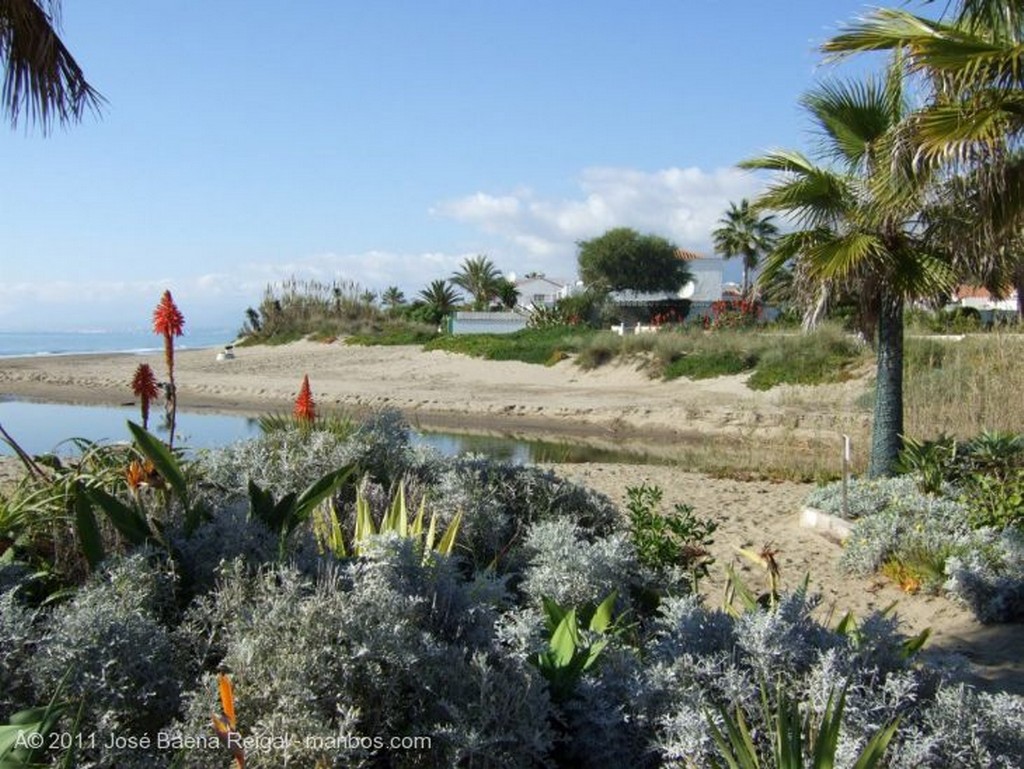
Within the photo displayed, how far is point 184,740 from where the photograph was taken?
2979 mm

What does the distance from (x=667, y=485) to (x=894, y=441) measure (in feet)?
12.3

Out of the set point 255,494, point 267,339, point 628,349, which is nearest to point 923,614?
point 255,494

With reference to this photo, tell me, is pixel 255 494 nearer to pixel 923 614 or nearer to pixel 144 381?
pixel 144 381

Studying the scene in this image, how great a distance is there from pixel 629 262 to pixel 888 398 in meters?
54.4

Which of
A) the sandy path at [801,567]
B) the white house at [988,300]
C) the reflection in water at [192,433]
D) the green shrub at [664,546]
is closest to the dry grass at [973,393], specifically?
the white house at [988,300]

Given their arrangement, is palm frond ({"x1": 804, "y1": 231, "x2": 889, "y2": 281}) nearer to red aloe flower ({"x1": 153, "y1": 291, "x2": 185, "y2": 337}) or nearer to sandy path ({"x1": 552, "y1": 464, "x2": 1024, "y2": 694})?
sandy path ({"x1": 552, "y1": 464, "x2": 1024, "y2": 694})

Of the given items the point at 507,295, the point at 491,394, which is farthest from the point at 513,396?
the point at 507,295

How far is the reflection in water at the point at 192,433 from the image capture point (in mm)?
20498

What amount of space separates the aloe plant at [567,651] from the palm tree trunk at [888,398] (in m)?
8.35

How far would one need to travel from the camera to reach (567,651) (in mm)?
3623

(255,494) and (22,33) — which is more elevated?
(22,33)

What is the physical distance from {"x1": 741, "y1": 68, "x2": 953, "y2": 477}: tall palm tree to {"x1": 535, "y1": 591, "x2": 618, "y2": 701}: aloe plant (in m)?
7.64

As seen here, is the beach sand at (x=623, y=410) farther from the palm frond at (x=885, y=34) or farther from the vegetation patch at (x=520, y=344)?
the palm frond at (x=885, y=34)

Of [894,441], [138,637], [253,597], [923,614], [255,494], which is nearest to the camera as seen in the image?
[138,637]
